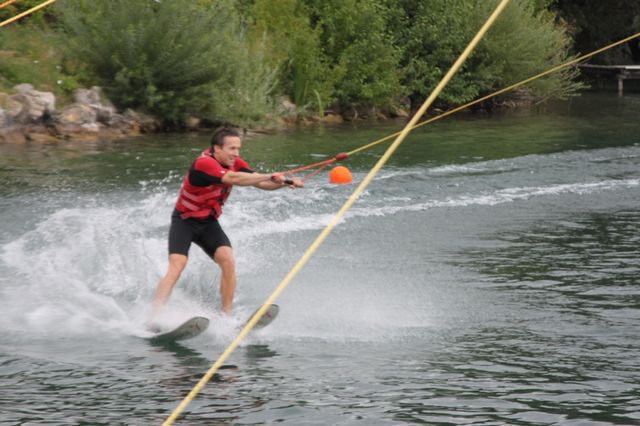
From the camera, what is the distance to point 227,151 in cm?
848

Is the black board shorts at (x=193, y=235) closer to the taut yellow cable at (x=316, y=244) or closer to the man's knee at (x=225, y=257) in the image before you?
the man's knee at (x=225, y=257)

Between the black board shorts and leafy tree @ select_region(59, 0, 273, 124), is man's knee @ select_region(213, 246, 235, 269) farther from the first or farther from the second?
leafy tree @ select_region(59, 0, 273, 124)

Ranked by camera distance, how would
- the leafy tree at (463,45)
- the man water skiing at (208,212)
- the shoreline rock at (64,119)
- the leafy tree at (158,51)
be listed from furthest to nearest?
the leafy tree at (463,45) < the leafy tree at (158,51) < the shoreline rock at (64,119) < the man water skiing at (208,212)

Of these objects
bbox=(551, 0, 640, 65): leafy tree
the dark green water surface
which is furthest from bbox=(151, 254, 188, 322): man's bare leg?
bbox=(551, 0, 640, 65): leafy tree

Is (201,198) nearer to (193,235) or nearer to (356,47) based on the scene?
(193,235)

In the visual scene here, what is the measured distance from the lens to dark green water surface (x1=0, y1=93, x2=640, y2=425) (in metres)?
6.87

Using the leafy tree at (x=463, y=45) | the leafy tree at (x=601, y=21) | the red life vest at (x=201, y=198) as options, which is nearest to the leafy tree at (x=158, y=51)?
the leafy tree at (x=463, y=45)

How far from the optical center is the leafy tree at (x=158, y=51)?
73.8 feet

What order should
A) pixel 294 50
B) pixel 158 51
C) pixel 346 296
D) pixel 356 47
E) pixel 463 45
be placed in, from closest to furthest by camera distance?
1. pixel 346 296
2. pixel 158 51
3. pixel 294 50
4. pixel 356 47
5. pixel 463 45

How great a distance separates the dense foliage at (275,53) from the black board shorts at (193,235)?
45.7 ft

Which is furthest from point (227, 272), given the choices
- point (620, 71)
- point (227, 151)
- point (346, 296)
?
point (620, 71)

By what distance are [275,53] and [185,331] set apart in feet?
64.0

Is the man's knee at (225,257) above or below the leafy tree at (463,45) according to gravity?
below

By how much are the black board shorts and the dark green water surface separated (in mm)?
614
